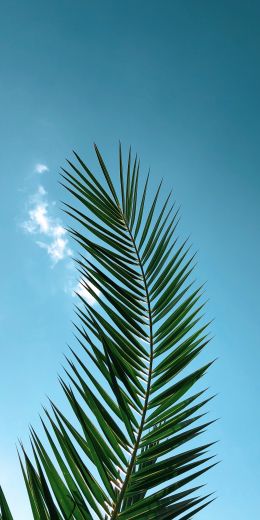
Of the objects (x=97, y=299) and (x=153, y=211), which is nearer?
(x=97, y=299)

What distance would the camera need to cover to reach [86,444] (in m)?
1.03

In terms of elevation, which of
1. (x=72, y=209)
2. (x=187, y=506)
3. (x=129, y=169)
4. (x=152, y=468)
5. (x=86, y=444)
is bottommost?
(x=187, y=506)

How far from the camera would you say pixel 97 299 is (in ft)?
4.18

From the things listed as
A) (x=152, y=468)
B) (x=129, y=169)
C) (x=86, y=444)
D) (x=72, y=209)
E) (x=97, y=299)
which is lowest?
(x=152, y=468)

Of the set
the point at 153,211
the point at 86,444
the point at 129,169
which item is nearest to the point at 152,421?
the point at 86,444

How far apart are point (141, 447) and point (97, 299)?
0.39 metres

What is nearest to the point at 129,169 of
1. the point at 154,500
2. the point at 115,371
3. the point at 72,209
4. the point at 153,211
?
the point at 153,211

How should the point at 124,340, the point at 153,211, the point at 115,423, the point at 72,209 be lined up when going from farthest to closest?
the point at 153,211, the point at 72,209, the point at 124,340, the point at 115,423

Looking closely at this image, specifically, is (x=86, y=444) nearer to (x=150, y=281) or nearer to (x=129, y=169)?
(x=150, y=281)

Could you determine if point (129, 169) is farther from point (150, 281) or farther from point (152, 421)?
point (152, 421)

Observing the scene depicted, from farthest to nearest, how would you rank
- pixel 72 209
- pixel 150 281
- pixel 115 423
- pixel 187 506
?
pixel 150 281 → pixel 72 209 → pixel 115 423 → pixel 187 506

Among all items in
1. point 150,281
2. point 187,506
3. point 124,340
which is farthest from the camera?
point 150,281

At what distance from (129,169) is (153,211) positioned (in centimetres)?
22

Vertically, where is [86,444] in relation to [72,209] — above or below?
below
